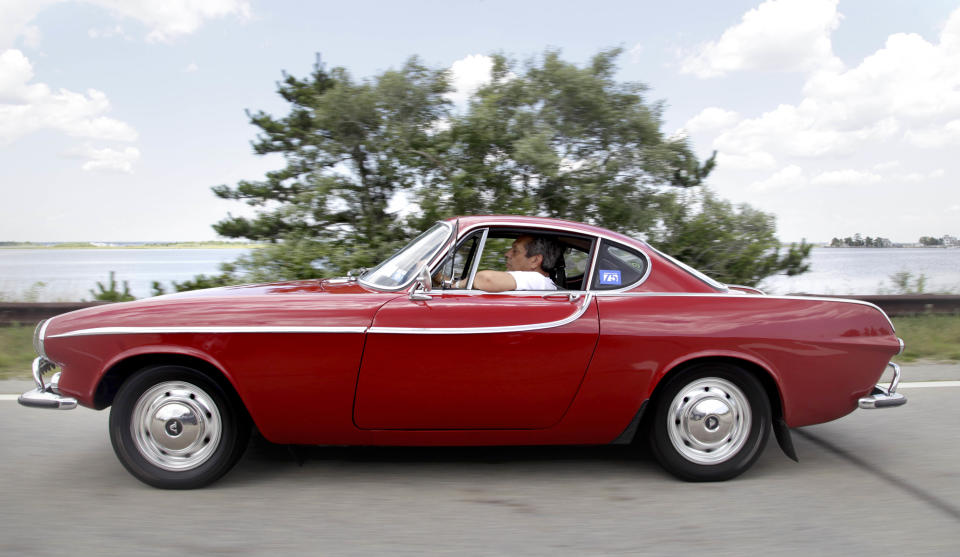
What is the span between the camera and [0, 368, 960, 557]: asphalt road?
2918mm

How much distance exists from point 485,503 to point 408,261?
1374mm

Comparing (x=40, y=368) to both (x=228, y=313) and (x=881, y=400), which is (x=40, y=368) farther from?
(x=881, y=400)

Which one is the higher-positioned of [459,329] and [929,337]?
[459,329]

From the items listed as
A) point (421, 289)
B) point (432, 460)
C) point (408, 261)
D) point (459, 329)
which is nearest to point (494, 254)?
point (408, 261)

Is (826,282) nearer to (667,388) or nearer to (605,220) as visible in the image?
(605,220)

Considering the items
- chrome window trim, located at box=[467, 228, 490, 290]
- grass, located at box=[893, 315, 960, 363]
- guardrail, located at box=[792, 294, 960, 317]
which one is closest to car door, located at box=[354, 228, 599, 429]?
chrome window trim, located at box=[467, 228, 490, 290]

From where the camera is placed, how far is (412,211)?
9141mm

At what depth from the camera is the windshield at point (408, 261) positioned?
3.84 m

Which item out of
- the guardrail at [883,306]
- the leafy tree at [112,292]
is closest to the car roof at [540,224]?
the guardrail at [883,306]

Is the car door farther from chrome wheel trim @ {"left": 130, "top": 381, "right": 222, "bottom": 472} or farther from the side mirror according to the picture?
chrome wheel trim @ {"left": 130, "top": 381, "right": 222, "bottom": 472}

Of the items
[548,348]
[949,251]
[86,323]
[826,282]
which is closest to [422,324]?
[548,348]

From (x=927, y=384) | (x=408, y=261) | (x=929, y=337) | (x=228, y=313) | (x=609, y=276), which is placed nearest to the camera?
(x=228, y=313)

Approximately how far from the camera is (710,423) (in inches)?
147

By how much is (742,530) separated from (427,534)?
53.5 inches
